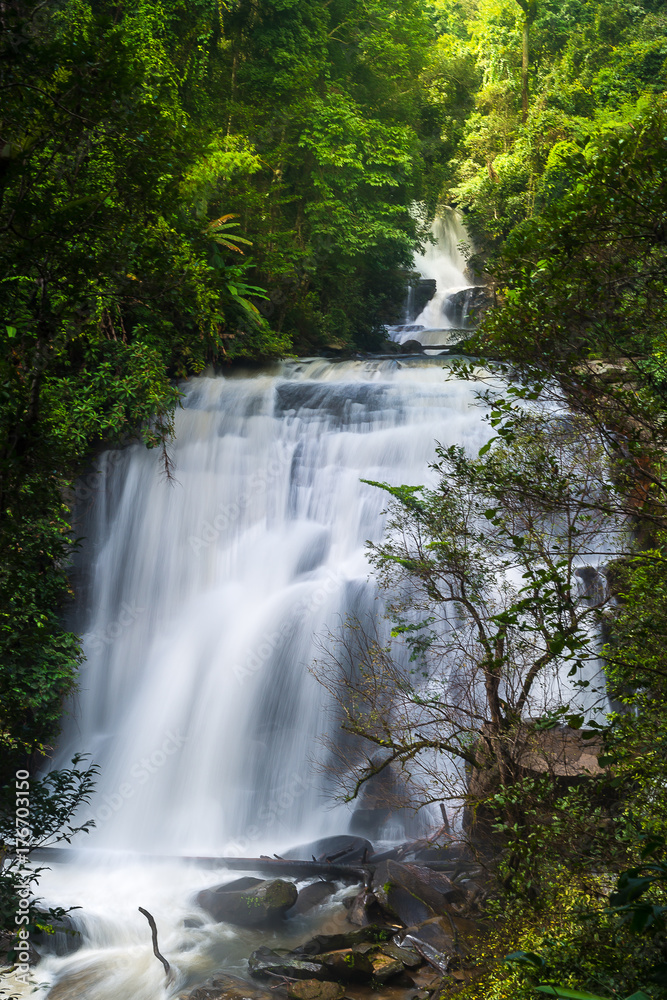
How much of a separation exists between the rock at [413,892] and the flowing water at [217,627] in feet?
2.39

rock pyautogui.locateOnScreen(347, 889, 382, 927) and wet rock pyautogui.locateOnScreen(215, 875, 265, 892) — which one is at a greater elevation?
rock pyautogui.locateOnScreen(347, 889, 382, 927)

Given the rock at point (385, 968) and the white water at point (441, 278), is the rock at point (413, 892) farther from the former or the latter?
the white water at point (441, 278)

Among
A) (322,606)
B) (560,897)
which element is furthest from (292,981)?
(322,606)

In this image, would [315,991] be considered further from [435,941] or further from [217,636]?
[217,636]

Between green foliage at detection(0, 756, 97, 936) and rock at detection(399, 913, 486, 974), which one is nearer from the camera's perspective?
green foliage at detection(0, 756, 97, 936)

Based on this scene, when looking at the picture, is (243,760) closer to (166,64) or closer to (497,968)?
(497,968)

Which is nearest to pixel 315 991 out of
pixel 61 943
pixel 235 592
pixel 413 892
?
pixel 413 892

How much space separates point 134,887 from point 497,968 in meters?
5.06

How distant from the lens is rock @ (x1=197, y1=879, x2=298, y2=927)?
7816 mm

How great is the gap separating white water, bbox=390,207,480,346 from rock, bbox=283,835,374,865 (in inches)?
584

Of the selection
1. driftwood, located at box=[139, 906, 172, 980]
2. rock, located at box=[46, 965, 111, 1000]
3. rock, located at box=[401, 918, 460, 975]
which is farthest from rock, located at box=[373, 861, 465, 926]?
rock, located at box=[46, 965, 111, 1000]

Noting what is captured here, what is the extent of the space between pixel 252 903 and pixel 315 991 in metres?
1.72

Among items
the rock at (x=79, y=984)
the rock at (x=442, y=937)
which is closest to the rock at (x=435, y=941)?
the rock at (x=442, y=937)

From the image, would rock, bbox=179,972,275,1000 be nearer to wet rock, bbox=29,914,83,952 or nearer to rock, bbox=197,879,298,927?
Result: rock, bbox=197,879,298,927
